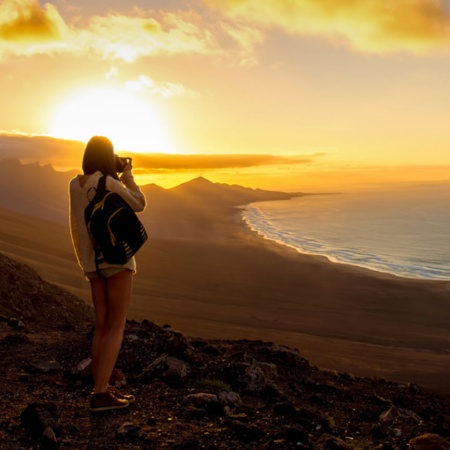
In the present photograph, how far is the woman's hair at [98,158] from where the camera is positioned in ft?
12.2

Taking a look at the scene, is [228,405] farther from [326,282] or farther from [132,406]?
Answer: [326,282]

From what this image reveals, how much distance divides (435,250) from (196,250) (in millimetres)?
24770

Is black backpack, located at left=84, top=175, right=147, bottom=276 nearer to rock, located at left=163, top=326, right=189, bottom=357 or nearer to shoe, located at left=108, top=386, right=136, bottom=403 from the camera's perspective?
shoe, located at left=108, top=386, right=136, bottom=403

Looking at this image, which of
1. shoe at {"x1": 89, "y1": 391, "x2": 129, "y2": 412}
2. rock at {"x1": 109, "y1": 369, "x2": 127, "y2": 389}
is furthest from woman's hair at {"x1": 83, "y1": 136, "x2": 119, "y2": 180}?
rock at {"x1": 109, "y1": 369, "x2": 127, "y2": 389}

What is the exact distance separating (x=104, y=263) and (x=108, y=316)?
1.89 ft

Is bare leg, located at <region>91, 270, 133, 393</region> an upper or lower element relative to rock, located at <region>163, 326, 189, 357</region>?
upper

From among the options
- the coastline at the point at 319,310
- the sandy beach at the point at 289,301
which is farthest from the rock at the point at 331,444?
the coastline at the point at 319,310

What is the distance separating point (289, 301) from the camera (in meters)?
25.6

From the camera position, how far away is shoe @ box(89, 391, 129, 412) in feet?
13.0

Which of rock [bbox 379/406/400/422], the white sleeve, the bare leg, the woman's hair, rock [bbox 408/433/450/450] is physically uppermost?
the woman's hair

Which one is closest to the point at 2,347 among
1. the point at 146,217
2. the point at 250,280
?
the point at 250,280

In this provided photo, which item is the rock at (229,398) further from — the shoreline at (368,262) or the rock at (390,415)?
the shoreline at (368,262)

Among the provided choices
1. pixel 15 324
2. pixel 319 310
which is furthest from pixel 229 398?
pixel 319 310

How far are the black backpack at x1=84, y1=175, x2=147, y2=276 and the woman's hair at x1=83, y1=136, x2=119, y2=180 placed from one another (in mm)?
153
